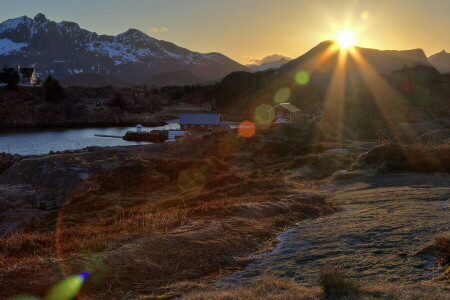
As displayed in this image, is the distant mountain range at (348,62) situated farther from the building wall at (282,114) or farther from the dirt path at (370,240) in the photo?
the dirt path at (370,240)

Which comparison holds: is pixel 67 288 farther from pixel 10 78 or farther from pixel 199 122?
pixel 10 78

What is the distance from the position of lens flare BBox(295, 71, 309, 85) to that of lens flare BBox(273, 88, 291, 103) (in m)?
8.11

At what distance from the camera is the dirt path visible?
30.4 feet

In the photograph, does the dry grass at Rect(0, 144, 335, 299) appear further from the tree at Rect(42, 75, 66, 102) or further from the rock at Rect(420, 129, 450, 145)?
the tree at Rect(42, 75, 66, 102)

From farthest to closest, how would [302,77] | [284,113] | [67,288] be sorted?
[302,77], [284,113], [67,288]

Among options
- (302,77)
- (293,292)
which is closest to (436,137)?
(293,292)

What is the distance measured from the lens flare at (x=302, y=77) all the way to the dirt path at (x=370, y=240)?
117 metres

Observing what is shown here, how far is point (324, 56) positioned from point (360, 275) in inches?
6349

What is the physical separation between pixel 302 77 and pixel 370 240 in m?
132

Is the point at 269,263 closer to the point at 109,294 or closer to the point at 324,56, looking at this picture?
the point at 109,294

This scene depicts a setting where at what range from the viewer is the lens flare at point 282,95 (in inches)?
4611

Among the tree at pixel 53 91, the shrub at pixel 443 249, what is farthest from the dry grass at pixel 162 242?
the tree at pixel 53 91

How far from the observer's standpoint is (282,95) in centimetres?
12106

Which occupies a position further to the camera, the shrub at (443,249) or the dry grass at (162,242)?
the dry grass at (162,242)
